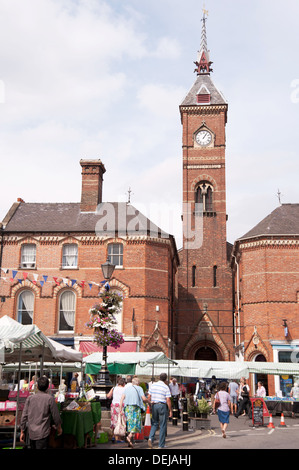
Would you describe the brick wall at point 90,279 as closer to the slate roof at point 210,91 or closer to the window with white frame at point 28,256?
the window with white frame at point 28,256

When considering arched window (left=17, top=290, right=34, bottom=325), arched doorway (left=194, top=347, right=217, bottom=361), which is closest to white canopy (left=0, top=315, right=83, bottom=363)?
arched window (left=17, top=290, right=34, bottom=325)

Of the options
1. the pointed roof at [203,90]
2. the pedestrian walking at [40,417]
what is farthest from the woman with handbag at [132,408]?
the pointed roof at [203,90]

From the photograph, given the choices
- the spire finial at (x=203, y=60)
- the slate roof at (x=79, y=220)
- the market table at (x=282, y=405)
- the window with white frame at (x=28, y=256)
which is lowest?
the market table at (x=282, y=405)

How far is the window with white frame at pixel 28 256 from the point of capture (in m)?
31.5

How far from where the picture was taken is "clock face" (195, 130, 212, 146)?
140 ft

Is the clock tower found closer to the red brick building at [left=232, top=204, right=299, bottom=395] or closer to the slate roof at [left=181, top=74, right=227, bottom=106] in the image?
the slate roof at [left=181, top=74, right=227, bottom=106]

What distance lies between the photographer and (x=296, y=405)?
75.0 feet

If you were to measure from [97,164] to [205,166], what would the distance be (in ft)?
38.0

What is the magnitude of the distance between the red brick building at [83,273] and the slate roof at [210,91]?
16.1 m

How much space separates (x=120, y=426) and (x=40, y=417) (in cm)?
465

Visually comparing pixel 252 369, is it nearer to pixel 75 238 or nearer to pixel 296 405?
pixel 296 405

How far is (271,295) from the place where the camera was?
30.8 meters

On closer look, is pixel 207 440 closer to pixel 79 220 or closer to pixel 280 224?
pixel 79 220
